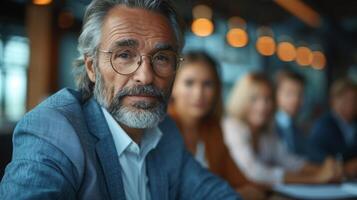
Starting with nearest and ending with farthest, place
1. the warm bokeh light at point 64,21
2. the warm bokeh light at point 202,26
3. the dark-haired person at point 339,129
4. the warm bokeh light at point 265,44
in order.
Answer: the dark-haired person at point 339,129 → the warm bokeh light at point 202,26 → the warm bokeh light at point 64,21 → the warm bokeh light at point 265,44

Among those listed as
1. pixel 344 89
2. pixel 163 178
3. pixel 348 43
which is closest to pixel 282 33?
pixel 348 43

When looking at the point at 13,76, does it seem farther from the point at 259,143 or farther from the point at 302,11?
the point at 302,11

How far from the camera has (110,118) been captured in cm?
133

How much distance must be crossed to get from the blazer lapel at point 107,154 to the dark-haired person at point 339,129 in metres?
2.62

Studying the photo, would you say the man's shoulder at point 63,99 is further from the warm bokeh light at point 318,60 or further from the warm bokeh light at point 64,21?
the warm bokeh light at point 318,60

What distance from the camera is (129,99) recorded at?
50.3 inches

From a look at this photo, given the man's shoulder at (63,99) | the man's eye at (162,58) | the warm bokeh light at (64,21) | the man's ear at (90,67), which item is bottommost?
the man's shoulder at (63,99)

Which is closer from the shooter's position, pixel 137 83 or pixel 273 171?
pixel 137 83

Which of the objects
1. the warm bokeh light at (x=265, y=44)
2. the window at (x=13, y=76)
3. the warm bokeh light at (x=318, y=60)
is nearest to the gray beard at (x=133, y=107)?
the window at (x=13, y=76)

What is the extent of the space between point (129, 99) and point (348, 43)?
10.3 meters

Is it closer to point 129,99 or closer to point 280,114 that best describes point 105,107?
point 129,99

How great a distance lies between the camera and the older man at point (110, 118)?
3.44ft

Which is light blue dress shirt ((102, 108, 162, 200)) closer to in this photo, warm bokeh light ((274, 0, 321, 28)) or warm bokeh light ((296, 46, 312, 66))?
warm bokeh light ((274, 0, 321, 28))

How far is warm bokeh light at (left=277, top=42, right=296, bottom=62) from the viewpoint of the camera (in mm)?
10078
